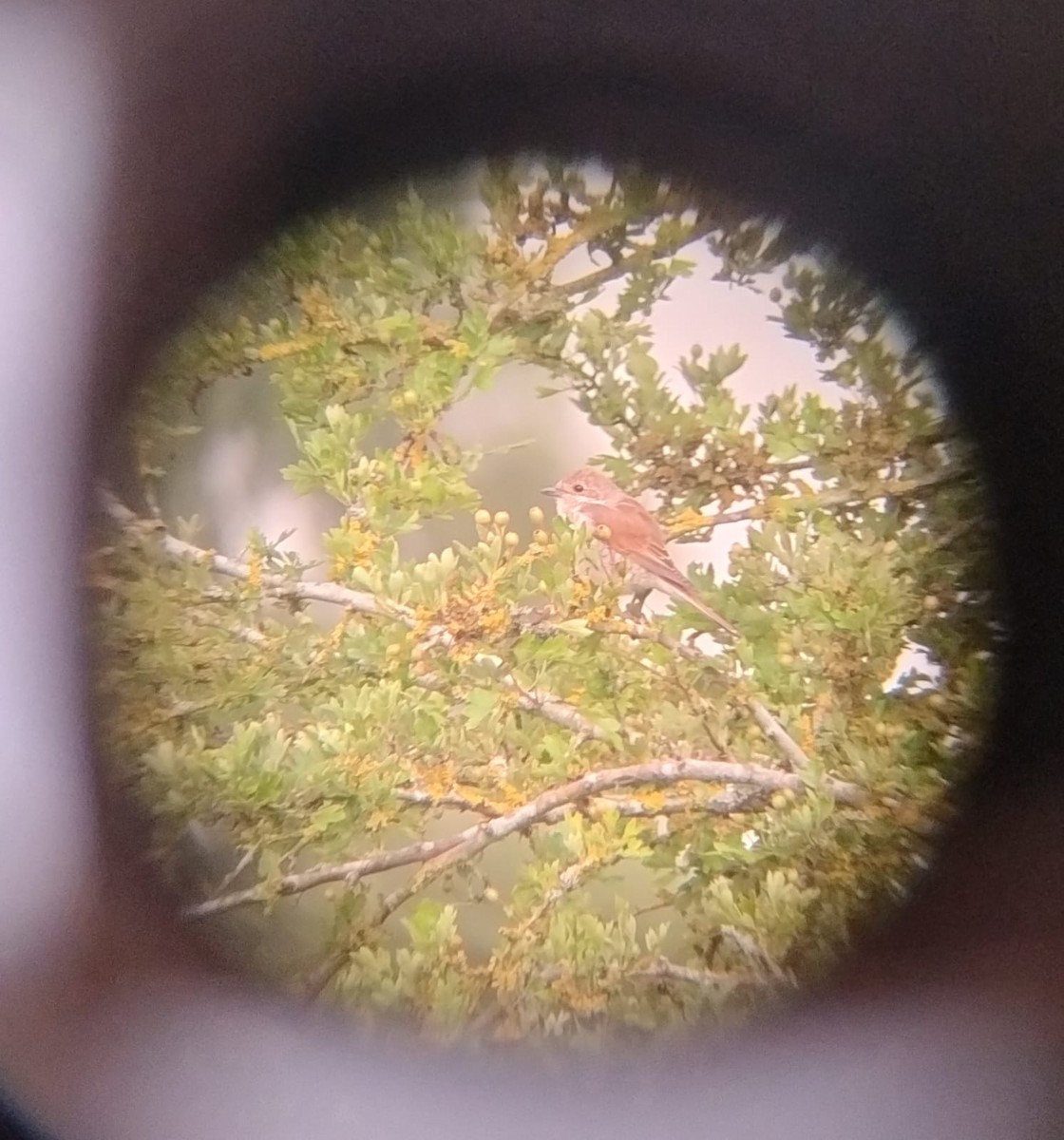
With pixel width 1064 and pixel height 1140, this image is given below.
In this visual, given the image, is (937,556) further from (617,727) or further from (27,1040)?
(27,1040)

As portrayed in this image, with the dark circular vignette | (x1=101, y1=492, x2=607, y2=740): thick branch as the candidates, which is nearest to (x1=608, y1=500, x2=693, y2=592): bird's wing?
(x1=101, y1=492, x2=607, y2=740): thick branch

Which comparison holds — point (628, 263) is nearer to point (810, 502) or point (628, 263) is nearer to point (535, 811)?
point (810, 502)

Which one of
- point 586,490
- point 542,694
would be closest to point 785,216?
point 586,490

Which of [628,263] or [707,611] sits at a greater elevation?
[628,263]

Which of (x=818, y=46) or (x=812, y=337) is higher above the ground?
(x=818, y=46)

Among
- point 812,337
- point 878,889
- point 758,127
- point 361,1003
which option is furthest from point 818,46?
point 361,1003

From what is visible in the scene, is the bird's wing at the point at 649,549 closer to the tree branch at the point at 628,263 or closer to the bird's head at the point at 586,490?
the bird's head at the point at 586,490

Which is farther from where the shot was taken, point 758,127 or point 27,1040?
point 758,127
